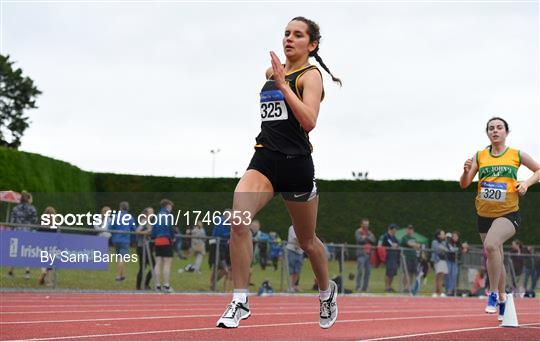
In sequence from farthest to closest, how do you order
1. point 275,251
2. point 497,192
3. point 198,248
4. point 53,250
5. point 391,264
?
point 391,264, point 275,251, point 198,248, point 53,250, point 497,192

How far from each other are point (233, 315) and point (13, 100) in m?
66.2

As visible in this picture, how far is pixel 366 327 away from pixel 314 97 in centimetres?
441

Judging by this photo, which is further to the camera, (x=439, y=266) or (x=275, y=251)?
(x=439, y=266)

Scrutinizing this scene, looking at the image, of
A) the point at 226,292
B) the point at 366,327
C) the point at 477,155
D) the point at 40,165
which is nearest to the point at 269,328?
the point at 366,327

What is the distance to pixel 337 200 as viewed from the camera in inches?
1574

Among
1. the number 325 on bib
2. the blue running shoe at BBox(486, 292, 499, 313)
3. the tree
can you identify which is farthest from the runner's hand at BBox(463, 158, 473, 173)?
the tree

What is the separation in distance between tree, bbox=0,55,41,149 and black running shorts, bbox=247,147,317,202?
6475cm

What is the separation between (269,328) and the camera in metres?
9.20

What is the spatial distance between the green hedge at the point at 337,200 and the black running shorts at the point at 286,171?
103 feet

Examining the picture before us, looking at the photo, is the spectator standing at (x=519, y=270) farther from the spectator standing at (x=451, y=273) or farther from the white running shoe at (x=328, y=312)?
the white running shoe at (x=328, y=312)

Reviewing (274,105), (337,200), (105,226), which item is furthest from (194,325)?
(337,200)

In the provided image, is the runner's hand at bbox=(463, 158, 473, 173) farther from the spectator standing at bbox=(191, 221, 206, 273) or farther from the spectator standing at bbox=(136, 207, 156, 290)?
the spectator standing at bbox=(191, 221, 206, 273)

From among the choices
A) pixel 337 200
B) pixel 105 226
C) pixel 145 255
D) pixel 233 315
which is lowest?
pixel 233 315

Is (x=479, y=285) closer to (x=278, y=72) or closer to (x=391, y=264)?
(x=391, y=264)
